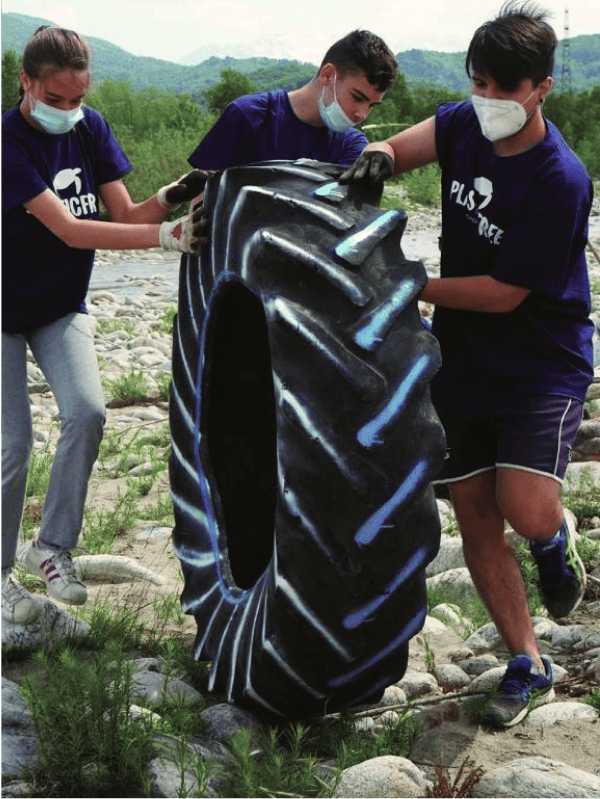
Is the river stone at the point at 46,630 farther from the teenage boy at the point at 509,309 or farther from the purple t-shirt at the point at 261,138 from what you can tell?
the purple t-shirt at the point at 261,138

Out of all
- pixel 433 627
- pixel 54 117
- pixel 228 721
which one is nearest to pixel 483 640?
pixel 433 627

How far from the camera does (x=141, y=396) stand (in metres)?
7.63

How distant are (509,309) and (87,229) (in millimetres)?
1348

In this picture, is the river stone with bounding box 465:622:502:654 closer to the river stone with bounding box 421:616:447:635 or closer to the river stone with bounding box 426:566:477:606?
the river stone with bounding box 421:616:447:635

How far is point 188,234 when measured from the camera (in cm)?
372

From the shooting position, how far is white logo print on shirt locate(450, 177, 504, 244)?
3602 millimetres

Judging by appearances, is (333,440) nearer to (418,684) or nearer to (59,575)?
(418,684)

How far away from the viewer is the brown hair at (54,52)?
13.0ft

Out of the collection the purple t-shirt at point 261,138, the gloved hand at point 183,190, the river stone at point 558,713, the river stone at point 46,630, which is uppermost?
the purple t-shirt at point 261,138

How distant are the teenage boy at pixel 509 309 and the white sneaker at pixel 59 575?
133cm

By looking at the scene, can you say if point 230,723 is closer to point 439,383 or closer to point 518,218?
point 439,383

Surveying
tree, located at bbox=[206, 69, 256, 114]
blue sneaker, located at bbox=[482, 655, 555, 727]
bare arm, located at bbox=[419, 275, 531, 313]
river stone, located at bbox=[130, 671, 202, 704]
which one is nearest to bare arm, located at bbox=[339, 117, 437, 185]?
bare arm, located at bbox=[419, 275, 531, 313]

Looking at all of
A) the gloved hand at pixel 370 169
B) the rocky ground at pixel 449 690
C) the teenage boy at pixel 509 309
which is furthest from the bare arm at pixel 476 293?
the rocky ground at pixel 449 690

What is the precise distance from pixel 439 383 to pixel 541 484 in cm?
46
